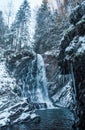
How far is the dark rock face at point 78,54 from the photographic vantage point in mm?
18828

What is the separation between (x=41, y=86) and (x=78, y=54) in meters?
30.2

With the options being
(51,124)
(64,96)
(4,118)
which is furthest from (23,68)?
(51,124)

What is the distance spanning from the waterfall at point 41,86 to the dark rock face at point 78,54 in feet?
77.2

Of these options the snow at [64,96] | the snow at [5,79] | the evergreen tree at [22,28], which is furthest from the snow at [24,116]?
the evergreen tree at [22,28]

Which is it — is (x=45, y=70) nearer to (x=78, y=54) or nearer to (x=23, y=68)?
(x=23, y=68)

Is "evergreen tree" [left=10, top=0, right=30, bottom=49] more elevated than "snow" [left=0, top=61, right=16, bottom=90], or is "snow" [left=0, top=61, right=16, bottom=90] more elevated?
"evergreen tree" [left=10, top=0, right=30, bottom=49]

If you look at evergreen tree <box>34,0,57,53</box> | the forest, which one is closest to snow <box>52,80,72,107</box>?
the forest

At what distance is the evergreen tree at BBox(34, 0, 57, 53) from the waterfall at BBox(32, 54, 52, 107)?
869 centimetres

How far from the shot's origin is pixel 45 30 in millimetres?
65938

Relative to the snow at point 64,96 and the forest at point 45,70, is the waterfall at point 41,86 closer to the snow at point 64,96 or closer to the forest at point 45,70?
the forest at point 45,70

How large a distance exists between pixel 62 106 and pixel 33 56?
16.6 m

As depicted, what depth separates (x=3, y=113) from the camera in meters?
29.4

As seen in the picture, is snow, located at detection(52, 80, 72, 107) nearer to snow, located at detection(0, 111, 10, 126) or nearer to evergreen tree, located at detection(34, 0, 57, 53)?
snow, located at detection(0, 111, 10, 126)

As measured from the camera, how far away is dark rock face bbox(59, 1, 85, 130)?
1883cm
